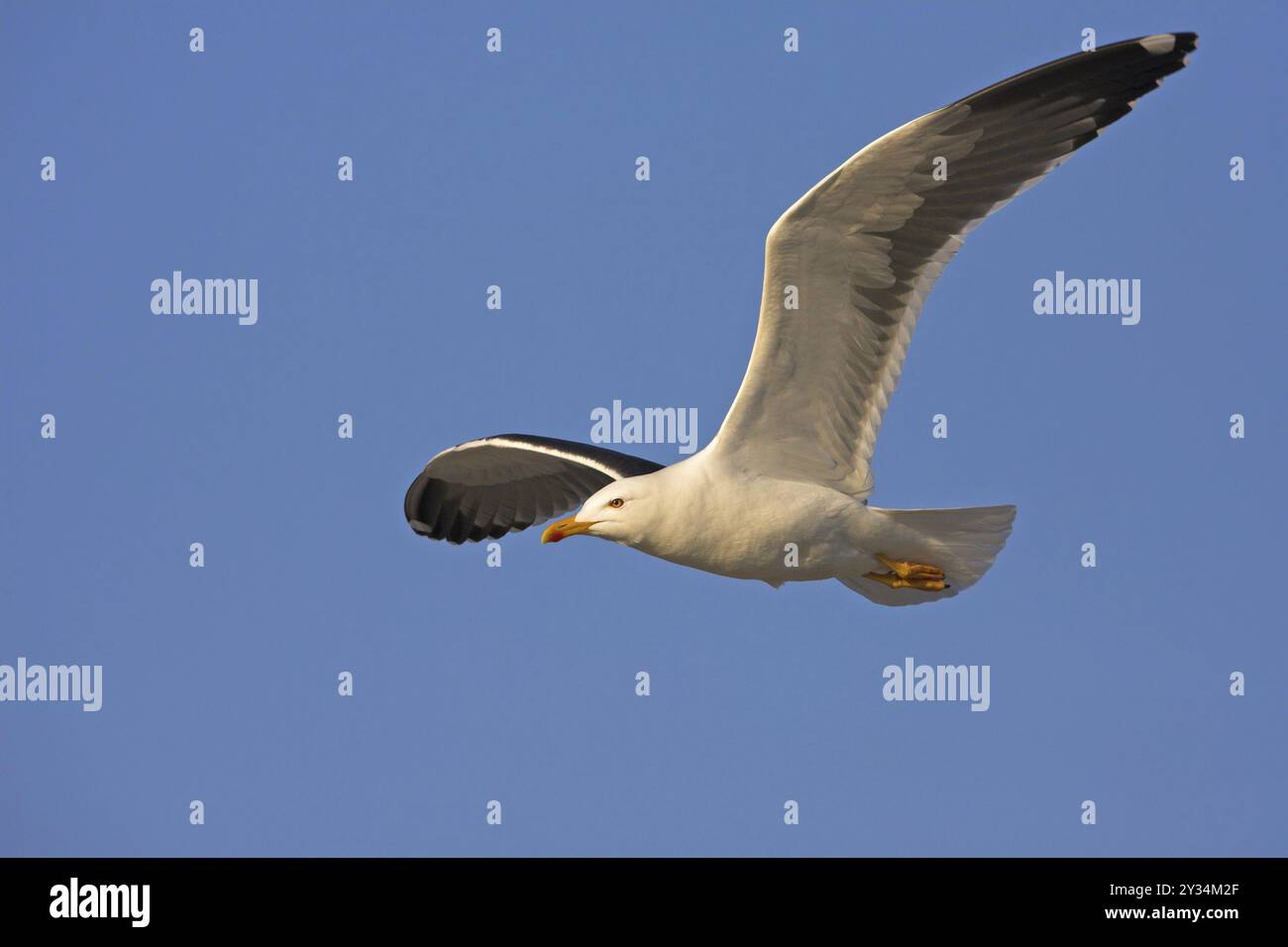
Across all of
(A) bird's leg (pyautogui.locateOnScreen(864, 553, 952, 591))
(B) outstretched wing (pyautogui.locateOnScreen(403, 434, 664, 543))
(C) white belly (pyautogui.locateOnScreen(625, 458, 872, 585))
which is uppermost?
(B) outstretched wing (pyautogui.locateOnScreen(403, 434, 664, 543))

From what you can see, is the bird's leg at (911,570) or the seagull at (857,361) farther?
the bird's leg at (911,570)

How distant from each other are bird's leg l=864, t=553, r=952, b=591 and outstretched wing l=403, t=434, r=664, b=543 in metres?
2.91

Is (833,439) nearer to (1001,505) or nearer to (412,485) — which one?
(1001,505)

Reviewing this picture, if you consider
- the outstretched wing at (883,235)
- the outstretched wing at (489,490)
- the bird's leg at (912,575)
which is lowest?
the bird's leg at (912,575)

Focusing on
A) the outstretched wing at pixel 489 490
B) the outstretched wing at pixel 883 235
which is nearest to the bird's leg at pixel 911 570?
the outstretched wing at pixel 883 235

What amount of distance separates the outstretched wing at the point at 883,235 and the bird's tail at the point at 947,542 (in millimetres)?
609

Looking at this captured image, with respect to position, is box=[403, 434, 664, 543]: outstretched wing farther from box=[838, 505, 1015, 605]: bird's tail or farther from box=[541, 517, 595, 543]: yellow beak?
box=[838, 505, 1015, 605]: bird's tail

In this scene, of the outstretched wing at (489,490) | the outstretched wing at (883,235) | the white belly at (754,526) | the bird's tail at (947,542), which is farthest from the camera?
the outstretched wing at (489,490)

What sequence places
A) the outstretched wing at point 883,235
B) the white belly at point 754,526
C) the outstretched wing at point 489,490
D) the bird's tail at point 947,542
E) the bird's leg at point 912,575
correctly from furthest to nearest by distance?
the outstretched wing at point 489,490, the bird's leg at point 912,575, the bird's tail at point 947,542, the white belly at point 754,526, the outstretched wing at point 883,235

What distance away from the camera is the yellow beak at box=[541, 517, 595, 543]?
→ 10633mm

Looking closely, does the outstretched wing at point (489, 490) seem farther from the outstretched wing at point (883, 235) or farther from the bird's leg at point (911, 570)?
the outstretched wing at point (883, 235)

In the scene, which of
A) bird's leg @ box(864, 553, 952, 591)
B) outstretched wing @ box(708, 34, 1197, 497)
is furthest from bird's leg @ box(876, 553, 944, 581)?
outstretched wing @ box(708, 34, 1197, 497)

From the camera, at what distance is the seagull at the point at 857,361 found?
9.79 metres

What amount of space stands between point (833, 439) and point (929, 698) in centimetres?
371
